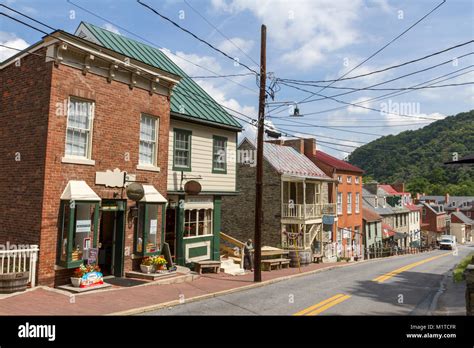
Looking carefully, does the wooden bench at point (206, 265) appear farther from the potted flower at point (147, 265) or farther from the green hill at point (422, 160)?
the green hill at point (422, 160)

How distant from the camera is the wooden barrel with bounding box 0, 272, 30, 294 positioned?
1023cm

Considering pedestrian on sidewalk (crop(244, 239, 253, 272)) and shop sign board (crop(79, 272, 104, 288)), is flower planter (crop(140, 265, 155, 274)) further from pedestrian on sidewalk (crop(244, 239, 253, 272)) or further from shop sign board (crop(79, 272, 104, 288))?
pedestrian on sidewalk (crop(244, 239, 253, 272))

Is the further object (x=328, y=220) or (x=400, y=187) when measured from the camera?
→ (x=400, y=187)

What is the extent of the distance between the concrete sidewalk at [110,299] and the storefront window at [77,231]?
1061 millimetres

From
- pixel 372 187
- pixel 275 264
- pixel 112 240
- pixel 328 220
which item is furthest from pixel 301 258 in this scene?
pixel 372 187

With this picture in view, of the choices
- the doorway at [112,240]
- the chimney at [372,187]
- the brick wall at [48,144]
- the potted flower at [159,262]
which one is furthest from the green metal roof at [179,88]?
the chimney at [372,187]

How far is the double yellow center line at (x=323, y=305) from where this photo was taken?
10357 mm

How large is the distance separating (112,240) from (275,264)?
10119 mm

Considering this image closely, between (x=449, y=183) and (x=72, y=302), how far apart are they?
440ft

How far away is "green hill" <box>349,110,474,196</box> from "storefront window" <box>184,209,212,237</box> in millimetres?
97678

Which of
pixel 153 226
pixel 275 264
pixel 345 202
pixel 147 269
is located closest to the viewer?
pixel 147 269

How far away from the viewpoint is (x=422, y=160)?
4749 inches

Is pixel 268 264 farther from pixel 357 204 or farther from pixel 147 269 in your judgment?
pixel 357 204

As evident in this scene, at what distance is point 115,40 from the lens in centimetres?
1736
